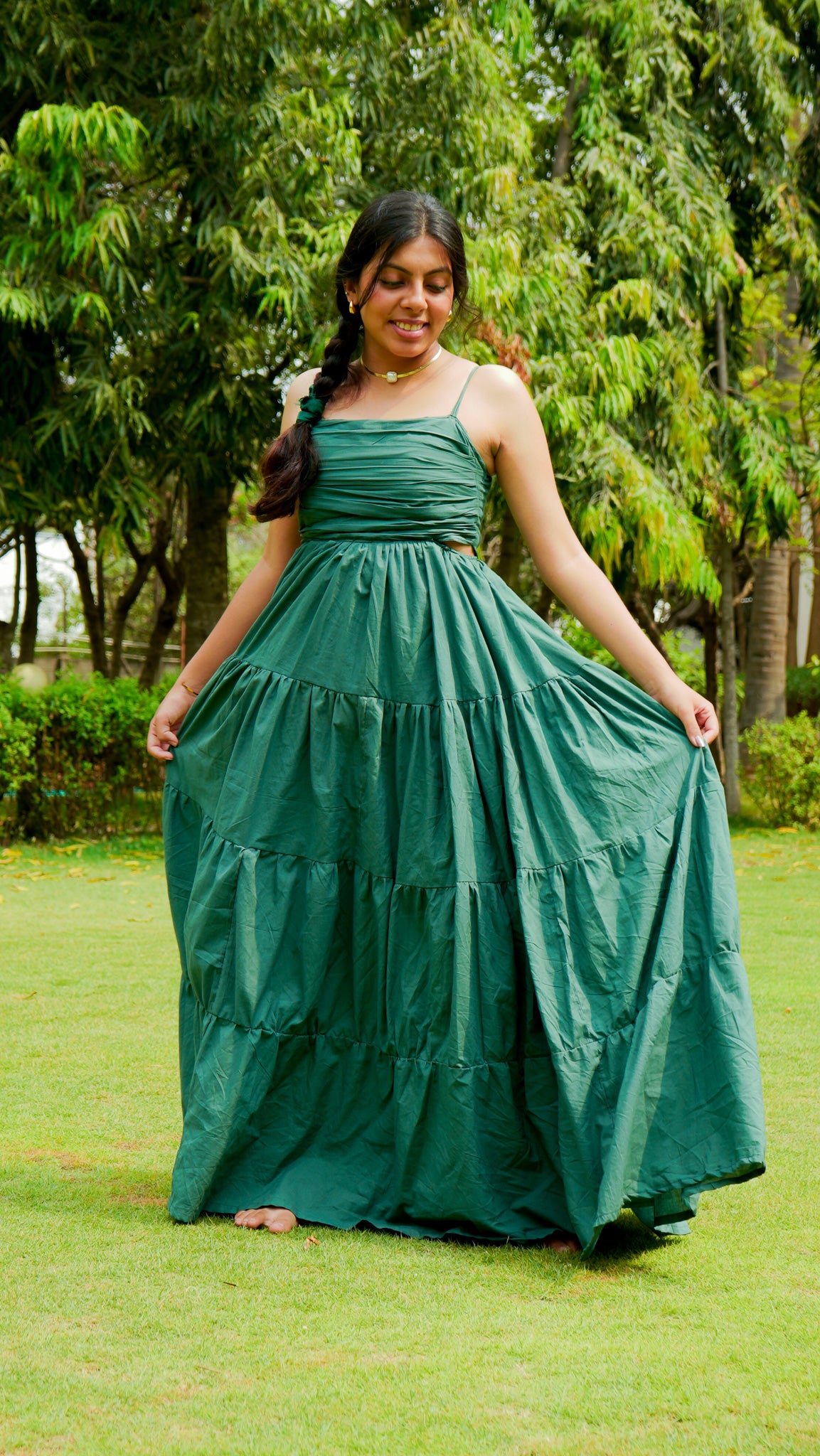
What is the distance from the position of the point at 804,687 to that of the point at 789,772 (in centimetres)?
633

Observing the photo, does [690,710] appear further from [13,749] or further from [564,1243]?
[13,749]

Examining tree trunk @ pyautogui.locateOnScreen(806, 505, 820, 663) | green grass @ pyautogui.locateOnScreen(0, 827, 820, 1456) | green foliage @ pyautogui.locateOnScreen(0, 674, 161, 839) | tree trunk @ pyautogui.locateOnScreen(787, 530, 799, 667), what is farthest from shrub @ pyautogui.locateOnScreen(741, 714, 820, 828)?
tree trunk @ pyautogui.locateOnScreen(787, 530, 799, 667)

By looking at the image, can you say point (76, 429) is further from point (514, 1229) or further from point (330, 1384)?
point (330, 1384)

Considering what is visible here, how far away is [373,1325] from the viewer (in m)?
2.22

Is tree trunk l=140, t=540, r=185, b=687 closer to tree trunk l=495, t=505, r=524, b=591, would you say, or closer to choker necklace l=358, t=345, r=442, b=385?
tree trunk l=495, t=505, r=524, b=591

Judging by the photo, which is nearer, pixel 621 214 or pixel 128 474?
pixel 128 474

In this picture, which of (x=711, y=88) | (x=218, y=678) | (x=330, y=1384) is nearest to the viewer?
(x=330, y=1384)

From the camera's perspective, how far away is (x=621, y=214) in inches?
399

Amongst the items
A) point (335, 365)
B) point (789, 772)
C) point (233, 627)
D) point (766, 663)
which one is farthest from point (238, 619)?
point (766, 663)

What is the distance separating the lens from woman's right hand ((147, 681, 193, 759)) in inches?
123

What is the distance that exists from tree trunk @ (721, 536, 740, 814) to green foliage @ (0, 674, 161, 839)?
Result: 4.66 meters

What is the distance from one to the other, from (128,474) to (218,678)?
6.63m

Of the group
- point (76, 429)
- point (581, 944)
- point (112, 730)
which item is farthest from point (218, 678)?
point (112, 730)

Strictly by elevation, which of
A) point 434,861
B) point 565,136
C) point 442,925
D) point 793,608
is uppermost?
point 565,136
